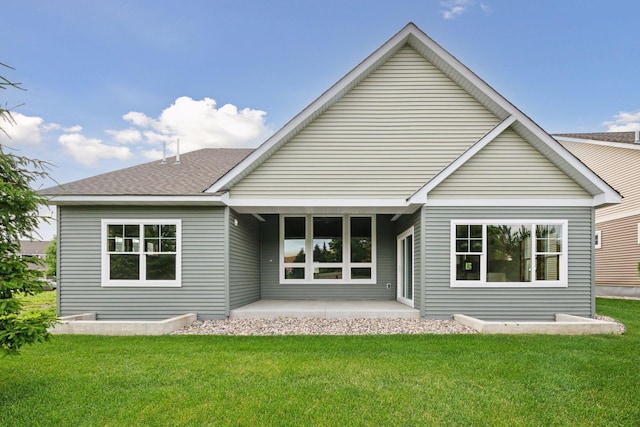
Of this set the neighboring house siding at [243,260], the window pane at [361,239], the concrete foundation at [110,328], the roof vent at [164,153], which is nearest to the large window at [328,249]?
the window pane at [361,239]

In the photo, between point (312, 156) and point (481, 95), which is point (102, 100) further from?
point (481, 95)

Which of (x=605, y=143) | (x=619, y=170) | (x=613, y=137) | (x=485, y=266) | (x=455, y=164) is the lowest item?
(x=485, y=266)

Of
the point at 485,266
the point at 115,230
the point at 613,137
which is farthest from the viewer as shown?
the point at 613,137

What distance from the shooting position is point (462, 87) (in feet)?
35.2

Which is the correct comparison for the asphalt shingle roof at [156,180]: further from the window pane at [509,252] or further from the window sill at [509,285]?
the window pane at [509,252]

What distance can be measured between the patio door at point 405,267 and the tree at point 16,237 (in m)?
8.60

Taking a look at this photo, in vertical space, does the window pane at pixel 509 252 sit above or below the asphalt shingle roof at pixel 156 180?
below

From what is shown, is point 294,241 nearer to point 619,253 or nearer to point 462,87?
point 462,87

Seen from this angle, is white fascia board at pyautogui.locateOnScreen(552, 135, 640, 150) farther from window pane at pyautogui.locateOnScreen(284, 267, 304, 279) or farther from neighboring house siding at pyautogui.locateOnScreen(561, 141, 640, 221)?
window pane at pyautogui.locateOnScreen(284, 267, 304, 279)

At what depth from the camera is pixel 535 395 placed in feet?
16.1

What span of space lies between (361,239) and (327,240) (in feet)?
3.61

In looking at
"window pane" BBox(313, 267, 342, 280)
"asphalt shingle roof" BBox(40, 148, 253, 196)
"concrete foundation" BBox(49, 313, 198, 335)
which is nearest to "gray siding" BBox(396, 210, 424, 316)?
"window pane" BBox(313, 267, 342, 280)

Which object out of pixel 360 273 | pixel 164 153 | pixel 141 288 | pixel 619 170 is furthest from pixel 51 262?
pixel 619 170

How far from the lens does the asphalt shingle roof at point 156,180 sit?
10031 millimetres
